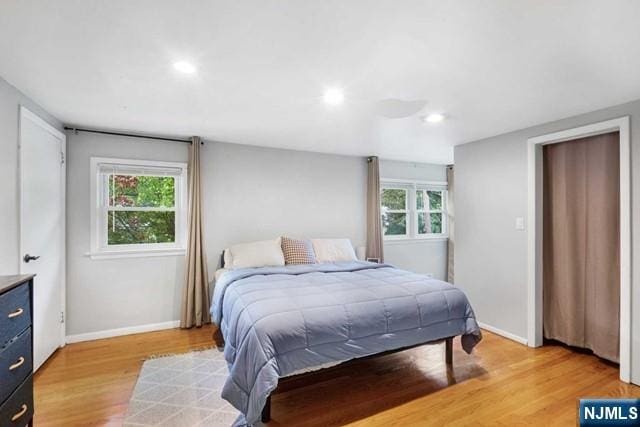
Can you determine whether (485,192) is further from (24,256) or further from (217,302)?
(24,256)

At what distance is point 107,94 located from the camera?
232cm

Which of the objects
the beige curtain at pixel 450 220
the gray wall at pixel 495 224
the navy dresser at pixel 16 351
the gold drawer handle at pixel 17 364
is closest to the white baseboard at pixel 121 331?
the navy dresser at pixel 16 351

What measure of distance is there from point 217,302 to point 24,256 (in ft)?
4.78

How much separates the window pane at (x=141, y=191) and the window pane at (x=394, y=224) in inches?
124

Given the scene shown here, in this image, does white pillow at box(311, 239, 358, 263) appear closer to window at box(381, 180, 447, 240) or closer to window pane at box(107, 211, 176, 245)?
window at box(381, 180, 447, 240)

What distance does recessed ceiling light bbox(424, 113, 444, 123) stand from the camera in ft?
9.16

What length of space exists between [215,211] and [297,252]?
112cm

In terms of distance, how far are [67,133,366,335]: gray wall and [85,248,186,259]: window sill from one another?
5 cm

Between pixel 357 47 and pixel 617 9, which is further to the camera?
pixel 357 47

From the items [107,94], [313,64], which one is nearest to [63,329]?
[107,94]

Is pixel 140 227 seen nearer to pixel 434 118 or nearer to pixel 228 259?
pixel 228 259

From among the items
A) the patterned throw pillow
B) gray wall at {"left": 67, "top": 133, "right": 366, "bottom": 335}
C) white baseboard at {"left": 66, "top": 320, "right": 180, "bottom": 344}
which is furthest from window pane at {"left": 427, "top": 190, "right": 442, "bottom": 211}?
white baseboard at {"left": 66, "top": 320, "right": 180, "bottom": 344}

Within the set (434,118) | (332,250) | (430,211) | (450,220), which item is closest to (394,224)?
(430,211)

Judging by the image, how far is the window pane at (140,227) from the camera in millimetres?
3410
